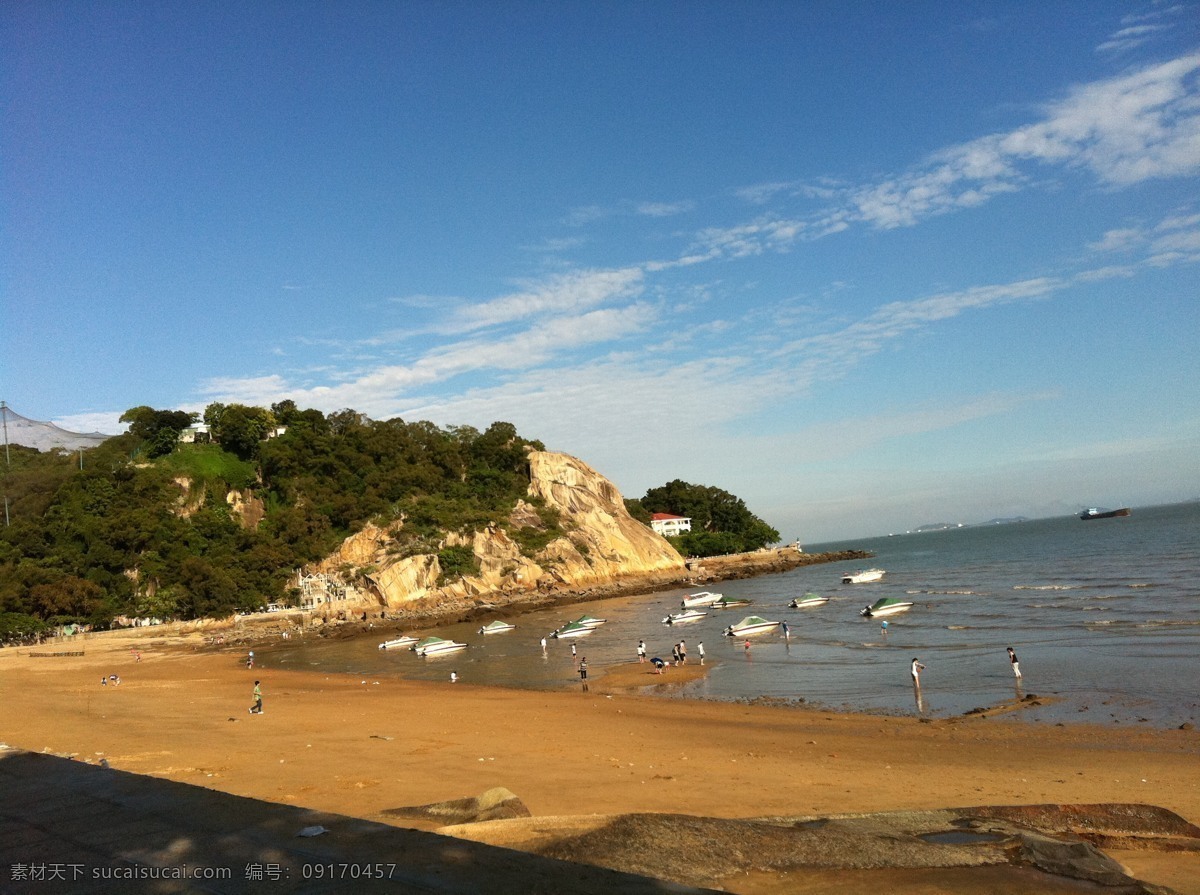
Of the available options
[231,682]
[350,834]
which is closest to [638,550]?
[231,682]

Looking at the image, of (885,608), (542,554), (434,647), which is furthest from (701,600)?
(542,554)

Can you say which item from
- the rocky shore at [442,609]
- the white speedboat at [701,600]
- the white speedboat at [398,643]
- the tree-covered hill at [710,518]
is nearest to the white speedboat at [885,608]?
the white speedboat at [701,600]

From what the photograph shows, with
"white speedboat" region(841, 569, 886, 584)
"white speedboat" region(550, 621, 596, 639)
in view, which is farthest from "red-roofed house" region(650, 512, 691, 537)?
"white speedboat" region(550, 621, 596, 639)

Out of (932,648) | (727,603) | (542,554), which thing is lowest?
(727,603)

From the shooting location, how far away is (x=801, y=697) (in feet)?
87.8

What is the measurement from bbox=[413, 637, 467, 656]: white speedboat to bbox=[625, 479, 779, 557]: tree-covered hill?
79721 mm

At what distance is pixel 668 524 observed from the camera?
129875 mm

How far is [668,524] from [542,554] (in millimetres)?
48215

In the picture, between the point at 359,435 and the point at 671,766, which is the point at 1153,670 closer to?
the point at 671,766

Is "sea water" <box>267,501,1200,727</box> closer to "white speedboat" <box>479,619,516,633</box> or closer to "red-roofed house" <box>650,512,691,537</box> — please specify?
"white speedboat" <box>479,619,516,633</box>

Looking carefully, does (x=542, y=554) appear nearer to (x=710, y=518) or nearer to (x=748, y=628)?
(x=748, y=628)

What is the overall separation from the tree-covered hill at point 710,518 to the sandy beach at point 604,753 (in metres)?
95.5

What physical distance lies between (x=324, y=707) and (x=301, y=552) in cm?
5115

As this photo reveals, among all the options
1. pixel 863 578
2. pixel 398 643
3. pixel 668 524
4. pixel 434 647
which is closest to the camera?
pixel 434 647
